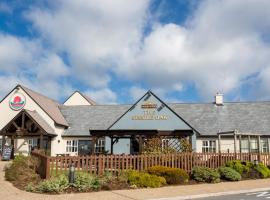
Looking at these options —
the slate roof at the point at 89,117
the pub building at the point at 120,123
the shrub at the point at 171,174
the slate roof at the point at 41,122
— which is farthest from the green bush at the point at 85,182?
the slate roof at the point at 89,117

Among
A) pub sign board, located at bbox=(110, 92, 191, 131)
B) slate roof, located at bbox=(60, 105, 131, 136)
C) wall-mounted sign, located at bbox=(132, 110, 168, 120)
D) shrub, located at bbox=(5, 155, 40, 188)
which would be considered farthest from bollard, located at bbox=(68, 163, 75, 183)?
slate roof, located at bbox=(60, 105, 131, 136)

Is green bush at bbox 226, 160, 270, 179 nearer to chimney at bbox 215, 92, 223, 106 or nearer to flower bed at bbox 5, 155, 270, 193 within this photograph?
flower bed at bbox 5, 155, 270, 193

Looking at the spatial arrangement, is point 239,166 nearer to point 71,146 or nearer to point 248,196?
point 248,196

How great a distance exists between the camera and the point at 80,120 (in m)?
40.1

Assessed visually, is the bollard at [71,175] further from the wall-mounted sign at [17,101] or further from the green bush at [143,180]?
the wall-mounted sign at [17,101]

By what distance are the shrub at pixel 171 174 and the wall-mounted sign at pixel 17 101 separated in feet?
73.0

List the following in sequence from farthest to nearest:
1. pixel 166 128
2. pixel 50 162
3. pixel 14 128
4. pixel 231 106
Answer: pixel 231 106 < pixel 14 128 < pixel 166 128 < pixel 50 162

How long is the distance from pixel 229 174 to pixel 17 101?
24.5m

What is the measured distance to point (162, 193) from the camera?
49.5ft

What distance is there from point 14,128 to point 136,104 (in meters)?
11.8

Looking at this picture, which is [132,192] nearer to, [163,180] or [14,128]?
[163,180]

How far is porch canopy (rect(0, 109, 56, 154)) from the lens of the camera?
34.1 m

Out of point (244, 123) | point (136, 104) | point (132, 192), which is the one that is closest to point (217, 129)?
point (244, 123)

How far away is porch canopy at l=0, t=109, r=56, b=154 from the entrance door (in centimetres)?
317
